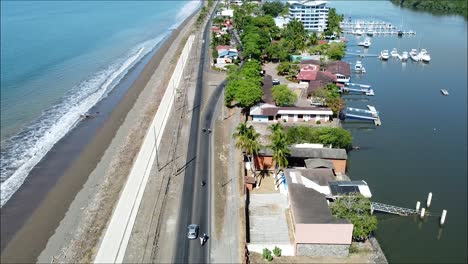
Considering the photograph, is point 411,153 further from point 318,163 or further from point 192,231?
point 192,231

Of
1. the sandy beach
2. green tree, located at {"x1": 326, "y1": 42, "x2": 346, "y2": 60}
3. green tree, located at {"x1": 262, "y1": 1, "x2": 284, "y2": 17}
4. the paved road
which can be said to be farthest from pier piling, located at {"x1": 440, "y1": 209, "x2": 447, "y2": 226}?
green tree, located at {"x1": 262, "y1": 1, "x2": 284, "y2": 17}

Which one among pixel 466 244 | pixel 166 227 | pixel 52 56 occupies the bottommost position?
pixel 466 244

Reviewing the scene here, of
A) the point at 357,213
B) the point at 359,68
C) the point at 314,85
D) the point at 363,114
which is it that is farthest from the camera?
the point at 359,68

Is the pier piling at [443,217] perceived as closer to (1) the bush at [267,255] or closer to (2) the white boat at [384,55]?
(1) the bush at [267,255]

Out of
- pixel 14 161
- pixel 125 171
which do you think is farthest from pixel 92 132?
pixel 125 171

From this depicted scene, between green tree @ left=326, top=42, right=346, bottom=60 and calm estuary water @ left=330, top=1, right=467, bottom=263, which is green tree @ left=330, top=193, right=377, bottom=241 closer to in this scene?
calm estuary water @ left=330, top=1, right=467, bottom=263

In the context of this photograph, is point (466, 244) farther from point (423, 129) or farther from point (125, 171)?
point (125, 171)

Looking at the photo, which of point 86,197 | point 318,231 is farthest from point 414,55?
point 86,197
